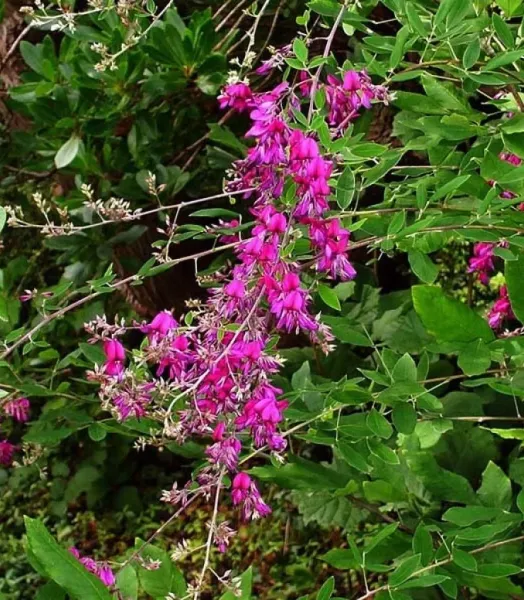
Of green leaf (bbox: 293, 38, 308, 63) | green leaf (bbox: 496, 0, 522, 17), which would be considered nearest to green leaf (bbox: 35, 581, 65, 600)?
green leaf (bbox: 293, 38, 308, 63)

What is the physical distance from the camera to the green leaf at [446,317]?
109cm

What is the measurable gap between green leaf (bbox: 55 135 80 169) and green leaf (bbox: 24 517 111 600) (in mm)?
1112

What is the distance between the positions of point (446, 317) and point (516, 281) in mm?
129

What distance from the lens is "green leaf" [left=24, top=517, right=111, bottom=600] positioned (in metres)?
0.81

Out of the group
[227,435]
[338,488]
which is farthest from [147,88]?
[227,435]

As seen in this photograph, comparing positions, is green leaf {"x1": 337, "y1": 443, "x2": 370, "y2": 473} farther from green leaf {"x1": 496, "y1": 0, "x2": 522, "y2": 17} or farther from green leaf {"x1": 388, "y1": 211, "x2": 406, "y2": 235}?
green leaf {"x1": 496, "y1": 0, "x2": 522, "y2": 17}

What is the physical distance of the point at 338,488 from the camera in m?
1.46


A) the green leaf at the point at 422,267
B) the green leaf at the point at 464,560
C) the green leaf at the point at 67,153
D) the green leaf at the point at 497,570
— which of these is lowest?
the green leaf at the point at 497,570

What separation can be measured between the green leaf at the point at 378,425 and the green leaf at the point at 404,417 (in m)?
0.02

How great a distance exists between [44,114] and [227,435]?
1.07 m

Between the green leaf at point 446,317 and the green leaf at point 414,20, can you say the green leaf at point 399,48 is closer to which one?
the green leaf at point 414,20

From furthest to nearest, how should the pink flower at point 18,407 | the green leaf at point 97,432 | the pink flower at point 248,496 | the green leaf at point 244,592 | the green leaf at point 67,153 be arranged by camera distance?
the green leaf at point 67,153
the pink flower at point 18,407
the green leaf at point 97,432
the pink flower at point 248,496
the green leaf at point 244,592

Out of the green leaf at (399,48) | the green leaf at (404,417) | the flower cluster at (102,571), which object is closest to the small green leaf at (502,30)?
the green leaf at (399,48)

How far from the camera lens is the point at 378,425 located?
1.07m
